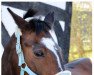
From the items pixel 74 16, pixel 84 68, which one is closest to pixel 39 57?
pixel 84 68

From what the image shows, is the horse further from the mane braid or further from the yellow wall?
the yellow wall

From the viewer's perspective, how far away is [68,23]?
223cm

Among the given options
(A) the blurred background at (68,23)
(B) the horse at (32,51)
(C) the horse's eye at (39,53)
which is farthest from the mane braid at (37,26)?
(A) the blurred background at (68,23)

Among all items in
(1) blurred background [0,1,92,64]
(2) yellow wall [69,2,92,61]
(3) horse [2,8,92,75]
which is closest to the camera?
(3) horse [2,8,92,75]

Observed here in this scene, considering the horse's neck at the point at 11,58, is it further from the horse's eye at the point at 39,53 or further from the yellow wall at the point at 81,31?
the yellow wall at the point at 81,31

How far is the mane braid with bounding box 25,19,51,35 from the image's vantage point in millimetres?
1348

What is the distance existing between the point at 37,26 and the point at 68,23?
36.3 inches

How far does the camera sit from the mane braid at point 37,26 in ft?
4.42

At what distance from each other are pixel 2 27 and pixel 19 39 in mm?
578

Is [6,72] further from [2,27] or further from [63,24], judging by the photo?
[63,24]

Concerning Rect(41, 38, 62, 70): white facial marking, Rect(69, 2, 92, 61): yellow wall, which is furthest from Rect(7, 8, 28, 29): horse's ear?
Rect(69, 2, 92, 61): yellow wall

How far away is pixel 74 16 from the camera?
2.33 metres

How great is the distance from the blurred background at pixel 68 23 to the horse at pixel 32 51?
1.63ft

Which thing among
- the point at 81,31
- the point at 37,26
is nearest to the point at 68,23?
the point at 81,31
